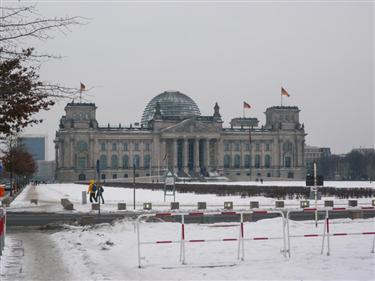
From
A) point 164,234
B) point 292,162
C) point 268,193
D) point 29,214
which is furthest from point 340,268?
point 292,162

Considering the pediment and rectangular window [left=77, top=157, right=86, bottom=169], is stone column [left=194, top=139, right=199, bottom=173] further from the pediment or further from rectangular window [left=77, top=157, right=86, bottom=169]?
rectangular window [left=77, top=157, right=86, bottom=169]

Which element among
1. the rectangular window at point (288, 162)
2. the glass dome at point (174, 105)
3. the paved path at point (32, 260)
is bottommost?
the paved path at point (32, 260)

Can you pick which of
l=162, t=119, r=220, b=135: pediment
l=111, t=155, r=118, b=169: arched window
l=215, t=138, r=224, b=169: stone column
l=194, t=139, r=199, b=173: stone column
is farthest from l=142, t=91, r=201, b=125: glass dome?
l=111, t=155, r=118, b=169: arched window

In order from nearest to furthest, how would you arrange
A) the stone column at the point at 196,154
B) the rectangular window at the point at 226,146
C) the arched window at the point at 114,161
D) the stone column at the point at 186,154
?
the arched window at the point at 114,161, the stone column at the point at 186,154, the stone column at the point at 196,154, the rectangular window at the point at 226,146

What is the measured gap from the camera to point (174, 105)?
630ft

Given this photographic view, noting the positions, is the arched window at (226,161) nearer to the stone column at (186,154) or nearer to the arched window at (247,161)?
the arched window at (247,161)

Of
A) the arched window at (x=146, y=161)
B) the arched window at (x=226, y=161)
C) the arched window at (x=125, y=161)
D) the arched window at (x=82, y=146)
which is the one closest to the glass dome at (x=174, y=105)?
the arched window at (x=146, y=161)

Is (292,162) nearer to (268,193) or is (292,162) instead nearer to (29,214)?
(268,193)

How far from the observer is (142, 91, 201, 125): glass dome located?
7497 inches

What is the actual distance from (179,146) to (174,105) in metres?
16.6

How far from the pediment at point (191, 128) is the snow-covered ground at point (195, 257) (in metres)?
152

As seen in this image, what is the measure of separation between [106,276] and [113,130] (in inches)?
6439

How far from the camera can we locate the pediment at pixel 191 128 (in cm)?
17762

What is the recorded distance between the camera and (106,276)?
15.2 meters
